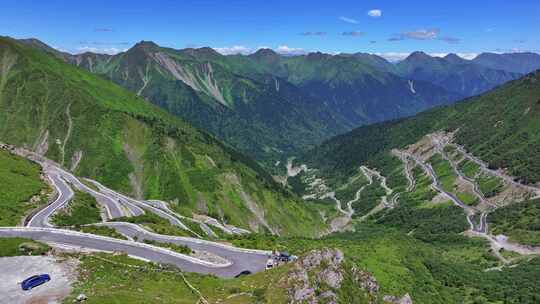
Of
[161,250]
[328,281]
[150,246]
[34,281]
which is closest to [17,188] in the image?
[150,246]

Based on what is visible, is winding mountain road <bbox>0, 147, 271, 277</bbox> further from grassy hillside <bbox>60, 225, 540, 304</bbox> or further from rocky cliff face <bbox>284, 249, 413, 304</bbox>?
rocky cliff face <bbox>284, 249, 413, 304</bbox>

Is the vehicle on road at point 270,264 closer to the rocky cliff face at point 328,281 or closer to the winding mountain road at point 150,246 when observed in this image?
the winding mountain road at point 150,246

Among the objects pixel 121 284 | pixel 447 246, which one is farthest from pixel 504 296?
pixel 121 284

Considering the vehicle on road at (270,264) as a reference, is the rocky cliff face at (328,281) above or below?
above

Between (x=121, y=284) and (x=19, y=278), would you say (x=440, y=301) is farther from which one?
(x=19, y=278)

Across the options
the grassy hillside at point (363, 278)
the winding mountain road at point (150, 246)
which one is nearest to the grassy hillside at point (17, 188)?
the winding mountain road at point (150, 246)

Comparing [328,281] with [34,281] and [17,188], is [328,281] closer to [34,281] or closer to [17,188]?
[34,281]
